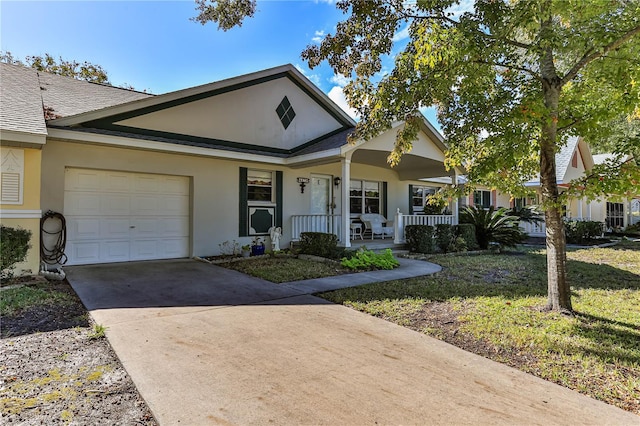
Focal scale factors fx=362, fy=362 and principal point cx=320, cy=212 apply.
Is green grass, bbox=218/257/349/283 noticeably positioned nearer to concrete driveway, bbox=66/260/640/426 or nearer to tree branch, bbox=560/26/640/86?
concrete driveway, bbox=66/260/640/426

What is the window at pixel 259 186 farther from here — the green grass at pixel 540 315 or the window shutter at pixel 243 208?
the green grass at pixel 540 315

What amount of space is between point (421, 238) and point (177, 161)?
737cm

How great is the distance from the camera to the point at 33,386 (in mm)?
2936

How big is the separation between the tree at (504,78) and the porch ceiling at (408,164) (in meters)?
4.51

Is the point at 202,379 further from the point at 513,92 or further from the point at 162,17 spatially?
the point at 162,17

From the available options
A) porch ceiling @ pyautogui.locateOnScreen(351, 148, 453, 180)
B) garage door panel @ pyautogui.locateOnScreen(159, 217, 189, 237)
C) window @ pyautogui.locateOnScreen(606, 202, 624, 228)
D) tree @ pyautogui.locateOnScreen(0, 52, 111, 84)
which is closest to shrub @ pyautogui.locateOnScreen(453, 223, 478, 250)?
Answer: porch ceiling @ pyautogui.locateOnScreen(351, 148, 453, 180)

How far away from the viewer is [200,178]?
9812 mm

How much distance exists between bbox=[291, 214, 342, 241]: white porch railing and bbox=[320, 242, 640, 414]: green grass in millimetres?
3221

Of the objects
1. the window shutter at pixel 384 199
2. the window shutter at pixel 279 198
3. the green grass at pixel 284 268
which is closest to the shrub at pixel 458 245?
the window shutter at pixel 384 199

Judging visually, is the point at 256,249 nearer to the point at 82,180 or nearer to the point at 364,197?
the point at 82,180

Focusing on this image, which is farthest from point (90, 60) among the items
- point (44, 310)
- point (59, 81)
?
point (44, 310)

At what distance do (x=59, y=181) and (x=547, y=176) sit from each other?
364 inches

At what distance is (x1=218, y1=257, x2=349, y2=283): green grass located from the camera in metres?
7.44

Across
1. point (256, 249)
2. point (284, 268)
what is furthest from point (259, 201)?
point (284, 268)
